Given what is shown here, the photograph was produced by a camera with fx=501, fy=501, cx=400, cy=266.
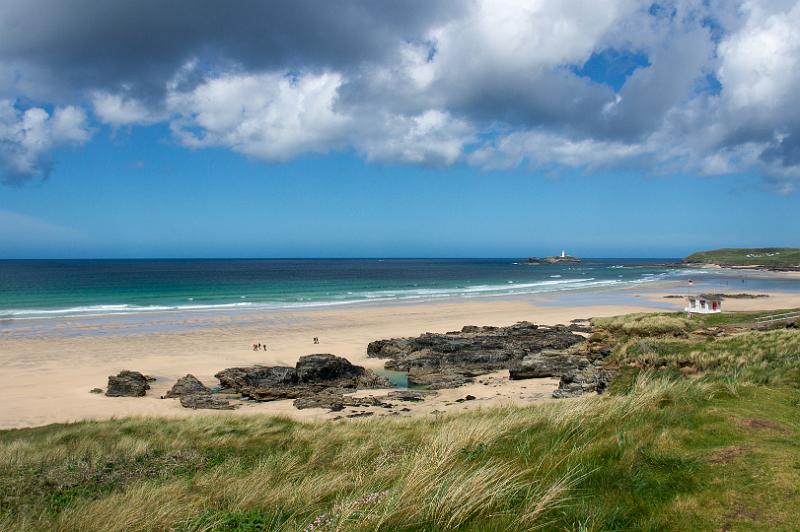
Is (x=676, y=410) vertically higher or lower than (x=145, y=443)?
higher

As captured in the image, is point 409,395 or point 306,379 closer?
point 409,395

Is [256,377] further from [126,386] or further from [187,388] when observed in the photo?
[126,386]

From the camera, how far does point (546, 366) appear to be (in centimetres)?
2005

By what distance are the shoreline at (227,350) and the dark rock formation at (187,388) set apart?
64 cm

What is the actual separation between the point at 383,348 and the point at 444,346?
10.0 ft

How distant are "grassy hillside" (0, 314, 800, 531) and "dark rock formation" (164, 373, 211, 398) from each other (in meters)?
7.62

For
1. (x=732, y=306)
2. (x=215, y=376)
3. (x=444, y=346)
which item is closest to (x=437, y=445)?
(x=215, y=376)

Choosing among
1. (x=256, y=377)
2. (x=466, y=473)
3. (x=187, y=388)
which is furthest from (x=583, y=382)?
(x=187, y=388)

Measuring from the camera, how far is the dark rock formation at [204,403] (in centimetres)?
1602

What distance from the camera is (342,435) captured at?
932cm

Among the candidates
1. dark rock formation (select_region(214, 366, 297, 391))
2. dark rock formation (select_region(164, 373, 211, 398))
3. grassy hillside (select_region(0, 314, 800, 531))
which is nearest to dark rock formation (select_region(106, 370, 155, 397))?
dark rock formation (select_region(164, 373, 211, 398))

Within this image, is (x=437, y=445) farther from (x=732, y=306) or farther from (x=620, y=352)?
(x=732, y=306)

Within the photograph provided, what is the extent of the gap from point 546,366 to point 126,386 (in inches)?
618

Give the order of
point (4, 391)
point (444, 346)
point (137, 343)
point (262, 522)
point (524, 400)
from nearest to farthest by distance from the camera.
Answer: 1. point (262, 522)
2. point (524, 400)
3. point (4, 391)
4. point (444, 346)
5. point (137, 343)
